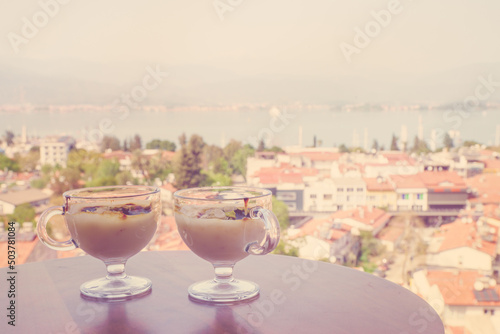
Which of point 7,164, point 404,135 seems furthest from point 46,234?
point 404,135

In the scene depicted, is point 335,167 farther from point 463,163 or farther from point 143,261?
point 143,261

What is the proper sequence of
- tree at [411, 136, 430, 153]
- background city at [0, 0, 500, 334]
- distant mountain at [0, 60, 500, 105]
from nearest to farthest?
1. background city at [0, 0, 500, 334]
2. distant mountain at [0, 60, 500, 105]
3. tree at [411, 136, 430, 153]

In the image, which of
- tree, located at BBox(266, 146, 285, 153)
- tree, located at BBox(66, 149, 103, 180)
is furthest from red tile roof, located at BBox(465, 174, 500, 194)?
tree, located at BBox(66, 149, 103, 180)

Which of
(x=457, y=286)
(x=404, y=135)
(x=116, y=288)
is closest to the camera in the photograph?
(x=116, y=288)

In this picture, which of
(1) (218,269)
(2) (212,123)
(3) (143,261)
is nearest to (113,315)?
(1) (218,269)

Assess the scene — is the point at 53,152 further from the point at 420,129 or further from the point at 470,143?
the point at 470,143

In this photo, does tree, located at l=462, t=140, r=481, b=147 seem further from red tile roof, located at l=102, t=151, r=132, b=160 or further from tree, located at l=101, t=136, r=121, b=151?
tree, located at l=101, t=136, r=121, b=151
